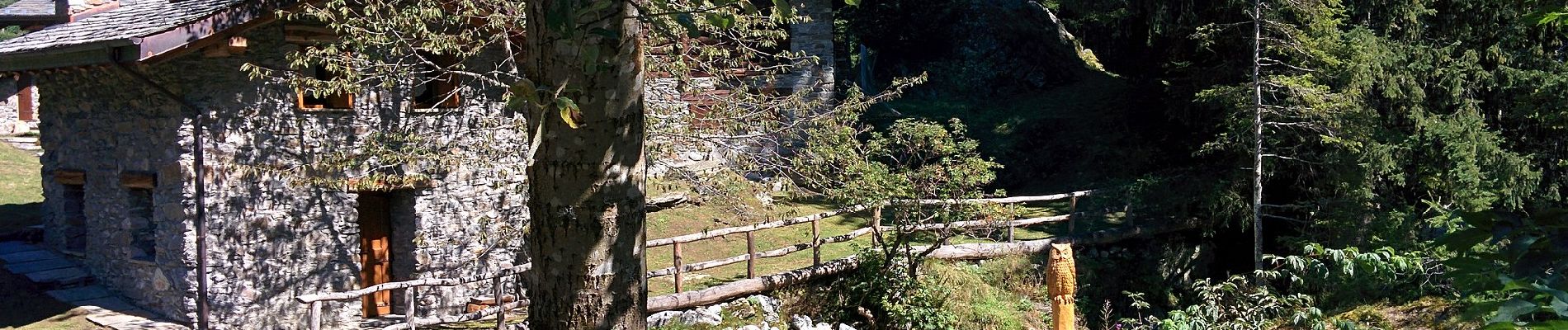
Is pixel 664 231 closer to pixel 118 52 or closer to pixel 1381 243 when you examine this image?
pixel 118 52

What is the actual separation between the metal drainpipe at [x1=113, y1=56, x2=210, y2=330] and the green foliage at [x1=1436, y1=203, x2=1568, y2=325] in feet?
29.8

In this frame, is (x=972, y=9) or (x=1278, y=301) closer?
(x=1278, y=301)

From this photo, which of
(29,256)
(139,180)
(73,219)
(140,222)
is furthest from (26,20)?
(139,180)

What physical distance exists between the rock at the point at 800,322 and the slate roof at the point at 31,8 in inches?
504

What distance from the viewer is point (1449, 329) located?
9.62 meters

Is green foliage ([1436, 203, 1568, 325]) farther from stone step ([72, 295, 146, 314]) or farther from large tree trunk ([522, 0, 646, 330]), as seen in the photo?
stone step ([72, 295, 146, 314])

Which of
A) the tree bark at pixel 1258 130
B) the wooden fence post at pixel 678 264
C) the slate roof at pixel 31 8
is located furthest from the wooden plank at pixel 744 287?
the slate roof at pixel 31 8

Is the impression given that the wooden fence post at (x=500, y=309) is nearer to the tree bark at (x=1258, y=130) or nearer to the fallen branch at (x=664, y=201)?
the fallen branch at (x=664, y=201)

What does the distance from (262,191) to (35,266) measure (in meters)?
3.73

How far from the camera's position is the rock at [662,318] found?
9.58 m

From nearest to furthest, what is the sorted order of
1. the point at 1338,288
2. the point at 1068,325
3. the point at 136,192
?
1. the point at 1068,325
2. the point at 136,192
3. the point at 1338,288

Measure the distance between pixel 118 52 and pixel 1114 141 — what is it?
53.6 ft

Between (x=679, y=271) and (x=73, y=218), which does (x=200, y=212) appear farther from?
(x=679, y=271)

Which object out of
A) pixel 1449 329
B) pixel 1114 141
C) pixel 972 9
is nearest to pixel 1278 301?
pixel 1449 329
